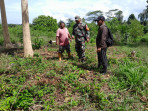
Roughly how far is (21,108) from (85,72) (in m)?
2.14

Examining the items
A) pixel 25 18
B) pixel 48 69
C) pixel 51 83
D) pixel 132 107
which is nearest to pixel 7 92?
pixel 51 83

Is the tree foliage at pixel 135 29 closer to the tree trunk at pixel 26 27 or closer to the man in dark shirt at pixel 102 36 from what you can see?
the man in dark shirt at pixel 102 36

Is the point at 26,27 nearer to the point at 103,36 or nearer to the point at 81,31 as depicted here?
the point at 81,31

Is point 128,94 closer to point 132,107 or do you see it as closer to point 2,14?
point 132,107

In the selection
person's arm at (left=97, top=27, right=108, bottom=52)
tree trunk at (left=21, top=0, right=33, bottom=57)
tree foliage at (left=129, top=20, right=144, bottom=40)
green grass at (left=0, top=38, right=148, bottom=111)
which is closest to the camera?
green grass at (left=0, top=38, right=148, bottom=111)

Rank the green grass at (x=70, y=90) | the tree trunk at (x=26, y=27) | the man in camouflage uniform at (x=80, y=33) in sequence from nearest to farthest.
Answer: the green grass at (x=70, y=90) < the man in camouflage uniform at (x=80, y=33) < the tree trunk at (x=26, y=27)

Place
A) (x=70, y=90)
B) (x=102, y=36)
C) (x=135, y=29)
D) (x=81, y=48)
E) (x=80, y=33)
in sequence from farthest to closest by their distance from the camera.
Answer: (x=135, y=29), (x=81, y=48), (x=80, y=33), (x=102, y=36), (x=70, y=90)

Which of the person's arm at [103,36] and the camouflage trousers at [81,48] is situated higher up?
the person's arm at [103,36]

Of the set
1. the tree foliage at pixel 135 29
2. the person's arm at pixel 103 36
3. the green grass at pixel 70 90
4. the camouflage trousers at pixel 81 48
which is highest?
the tree foliage at pixel 135 29

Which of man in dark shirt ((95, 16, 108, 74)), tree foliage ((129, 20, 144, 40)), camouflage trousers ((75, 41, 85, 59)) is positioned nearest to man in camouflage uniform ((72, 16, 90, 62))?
camouflage trousers ((75, 41, 85, 59))

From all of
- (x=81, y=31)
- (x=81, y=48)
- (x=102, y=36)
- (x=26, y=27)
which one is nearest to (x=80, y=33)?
(x=81, y=31)

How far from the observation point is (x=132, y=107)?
2531 mm

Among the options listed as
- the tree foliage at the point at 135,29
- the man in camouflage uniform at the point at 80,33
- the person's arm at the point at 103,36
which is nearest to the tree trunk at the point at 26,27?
the man in camouflage uniform at the point at 80,33

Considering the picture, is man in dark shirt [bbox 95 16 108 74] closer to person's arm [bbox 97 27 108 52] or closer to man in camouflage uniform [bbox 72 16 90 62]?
person's arm [bbox 97 27 108 52]
